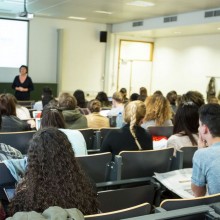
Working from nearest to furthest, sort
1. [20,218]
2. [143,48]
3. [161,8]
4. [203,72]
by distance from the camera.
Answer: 1. [20,218]
2. [161,8]
3. [203,72]
4. [143,48]

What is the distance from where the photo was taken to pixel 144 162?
8.29 ft

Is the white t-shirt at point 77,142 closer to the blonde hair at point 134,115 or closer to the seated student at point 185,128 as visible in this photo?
the blonde hair at point 134,115

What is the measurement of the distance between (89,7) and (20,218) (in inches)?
278

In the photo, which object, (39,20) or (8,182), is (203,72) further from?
(8,182)

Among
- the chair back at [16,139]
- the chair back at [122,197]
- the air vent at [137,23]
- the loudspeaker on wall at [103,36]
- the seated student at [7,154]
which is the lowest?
the chair back at [122,197]

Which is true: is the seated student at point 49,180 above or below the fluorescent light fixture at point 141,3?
below

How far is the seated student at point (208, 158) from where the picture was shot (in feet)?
6.00

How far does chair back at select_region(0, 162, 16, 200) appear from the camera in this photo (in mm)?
2079

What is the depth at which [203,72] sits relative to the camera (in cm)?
962

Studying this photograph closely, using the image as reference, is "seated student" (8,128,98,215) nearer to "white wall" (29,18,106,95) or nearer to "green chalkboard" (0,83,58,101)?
"green chalkboard" (0,83,58,101)

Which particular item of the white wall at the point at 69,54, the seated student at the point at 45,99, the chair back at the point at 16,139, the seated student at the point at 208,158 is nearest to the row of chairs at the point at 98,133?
the chair back at the point at 16,139

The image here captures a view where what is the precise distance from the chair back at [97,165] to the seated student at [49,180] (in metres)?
0.75

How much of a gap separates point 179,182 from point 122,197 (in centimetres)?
41

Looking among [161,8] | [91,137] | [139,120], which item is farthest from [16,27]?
[139,120]
